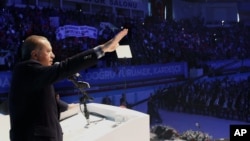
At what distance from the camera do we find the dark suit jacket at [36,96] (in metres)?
1.13

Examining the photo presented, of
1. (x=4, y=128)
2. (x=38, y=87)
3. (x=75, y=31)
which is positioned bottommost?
(x=4, y=128)

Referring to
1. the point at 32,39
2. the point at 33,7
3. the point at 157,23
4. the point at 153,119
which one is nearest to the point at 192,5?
the point at 157,23

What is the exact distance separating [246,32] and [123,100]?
10.7 ft

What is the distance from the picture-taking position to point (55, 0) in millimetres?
5875

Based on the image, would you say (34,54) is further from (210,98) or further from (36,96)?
(210,98)

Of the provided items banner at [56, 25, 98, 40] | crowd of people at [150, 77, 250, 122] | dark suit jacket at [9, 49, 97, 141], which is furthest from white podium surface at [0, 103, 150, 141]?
crowd of people at [150, 77, 250, 122]

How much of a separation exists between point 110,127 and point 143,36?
5.15 meters

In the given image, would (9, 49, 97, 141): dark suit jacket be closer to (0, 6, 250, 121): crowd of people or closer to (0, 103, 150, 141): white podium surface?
(0, 103, 150, 141): white podium surface

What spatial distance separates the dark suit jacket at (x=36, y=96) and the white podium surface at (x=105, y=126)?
0.36 m

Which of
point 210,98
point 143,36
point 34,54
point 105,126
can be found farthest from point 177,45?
point 34,54

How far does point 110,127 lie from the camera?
1.66 meters

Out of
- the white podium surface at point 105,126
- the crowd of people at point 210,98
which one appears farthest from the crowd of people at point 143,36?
the white podium surface at point 105,126

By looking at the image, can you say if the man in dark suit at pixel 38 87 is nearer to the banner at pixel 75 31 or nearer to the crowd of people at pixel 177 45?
the crowd of people at pixel 177 45

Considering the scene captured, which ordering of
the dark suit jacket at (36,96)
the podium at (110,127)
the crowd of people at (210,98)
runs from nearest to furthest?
the dark suit jacket at (36,96)
the podium at (110,127)
the crowd of people at (210,98)
